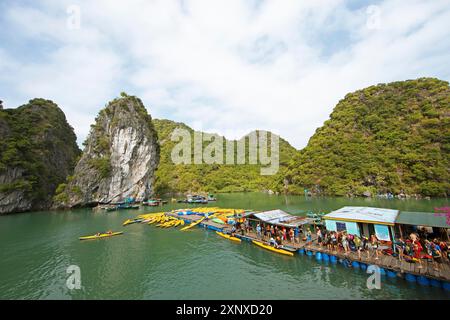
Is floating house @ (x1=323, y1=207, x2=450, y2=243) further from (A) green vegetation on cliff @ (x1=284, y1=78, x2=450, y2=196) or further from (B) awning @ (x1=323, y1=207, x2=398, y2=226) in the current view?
(A) green vegetation on cliff @ (x1=284, y1=78, x2=450, y2=196)

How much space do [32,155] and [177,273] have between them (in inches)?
2728

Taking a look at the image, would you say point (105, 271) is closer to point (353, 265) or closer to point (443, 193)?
point (353, 265)

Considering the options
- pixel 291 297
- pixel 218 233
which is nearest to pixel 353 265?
pixel 291 297

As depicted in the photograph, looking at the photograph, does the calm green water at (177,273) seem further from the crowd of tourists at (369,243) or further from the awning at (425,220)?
the awning at (425,220)

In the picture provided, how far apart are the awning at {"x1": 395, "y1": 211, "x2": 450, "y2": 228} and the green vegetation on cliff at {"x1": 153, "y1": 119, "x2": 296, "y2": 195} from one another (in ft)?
247

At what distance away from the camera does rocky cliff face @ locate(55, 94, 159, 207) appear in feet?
205

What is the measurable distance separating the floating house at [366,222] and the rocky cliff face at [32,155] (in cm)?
7411

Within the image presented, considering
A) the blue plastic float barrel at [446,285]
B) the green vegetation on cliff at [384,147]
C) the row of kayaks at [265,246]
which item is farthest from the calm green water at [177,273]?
the green vegetation on cliff at [384,147]

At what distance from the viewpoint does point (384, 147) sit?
67250mm

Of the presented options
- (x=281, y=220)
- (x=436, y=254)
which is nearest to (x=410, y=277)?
(x=436, y=254)

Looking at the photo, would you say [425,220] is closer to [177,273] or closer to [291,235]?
[291,235]

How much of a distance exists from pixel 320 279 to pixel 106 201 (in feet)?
221

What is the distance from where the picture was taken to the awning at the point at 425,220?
1501 cm
